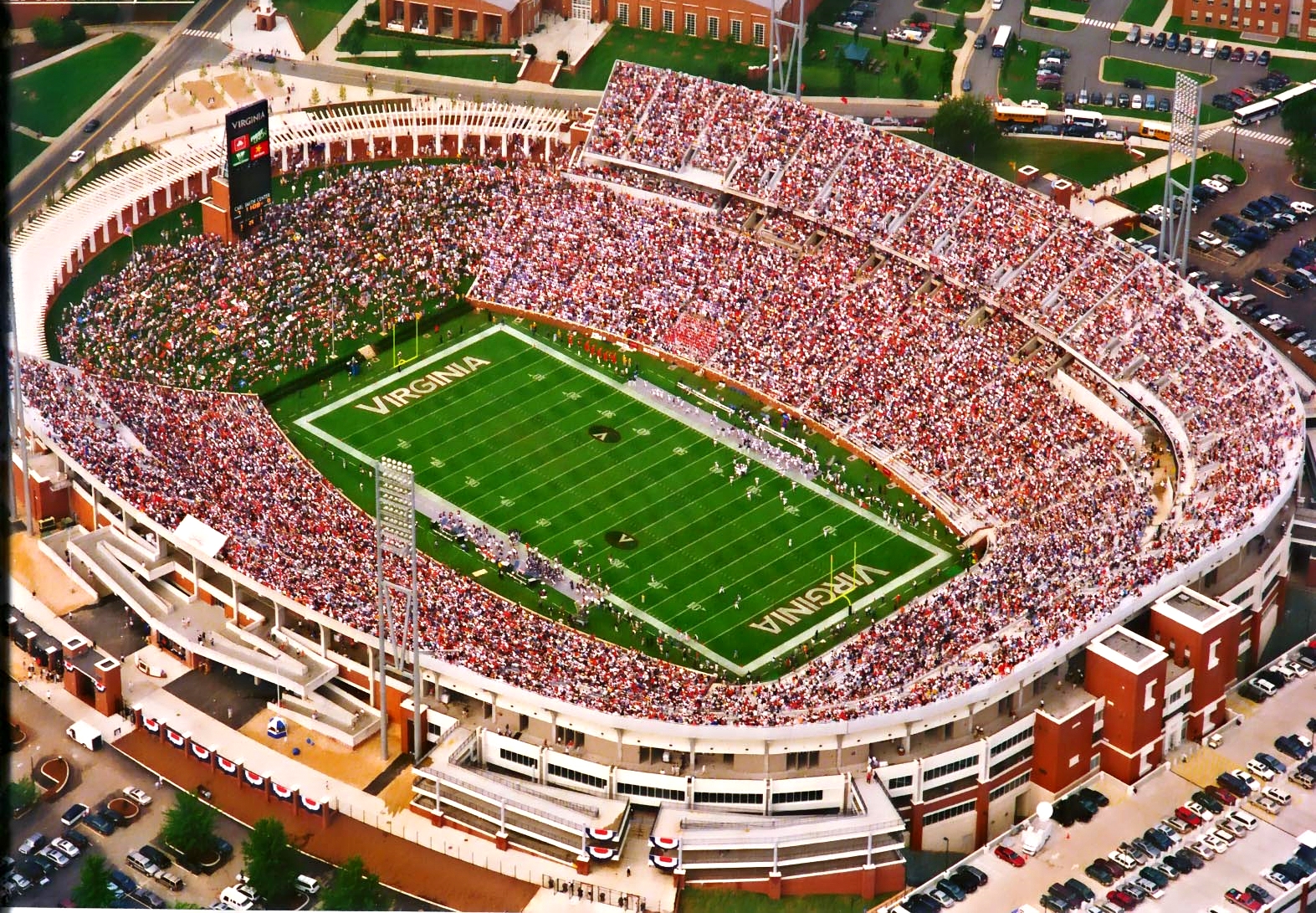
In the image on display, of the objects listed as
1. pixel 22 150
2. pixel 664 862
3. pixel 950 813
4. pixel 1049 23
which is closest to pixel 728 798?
pixel 664 862

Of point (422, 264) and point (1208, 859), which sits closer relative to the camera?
point (1208, 859)

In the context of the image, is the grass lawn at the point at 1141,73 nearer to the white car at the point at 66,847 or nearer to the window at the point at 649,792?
the window at the point at 649,792

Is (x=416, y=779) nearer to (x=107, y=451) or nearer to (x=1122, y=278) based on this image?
(x=107, y=451)

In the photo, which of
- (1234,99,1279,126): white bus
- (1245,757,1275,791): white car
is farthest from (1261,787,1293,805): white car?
(1234,99,1279,126): white bus

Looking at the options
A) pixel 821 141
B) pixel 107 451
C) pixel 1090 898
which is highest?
pixel 821 141

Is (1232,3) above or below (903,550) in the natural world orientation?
above

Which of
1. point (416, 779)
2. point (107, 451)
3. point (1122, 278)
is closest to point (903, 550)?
point (1122, 278)
